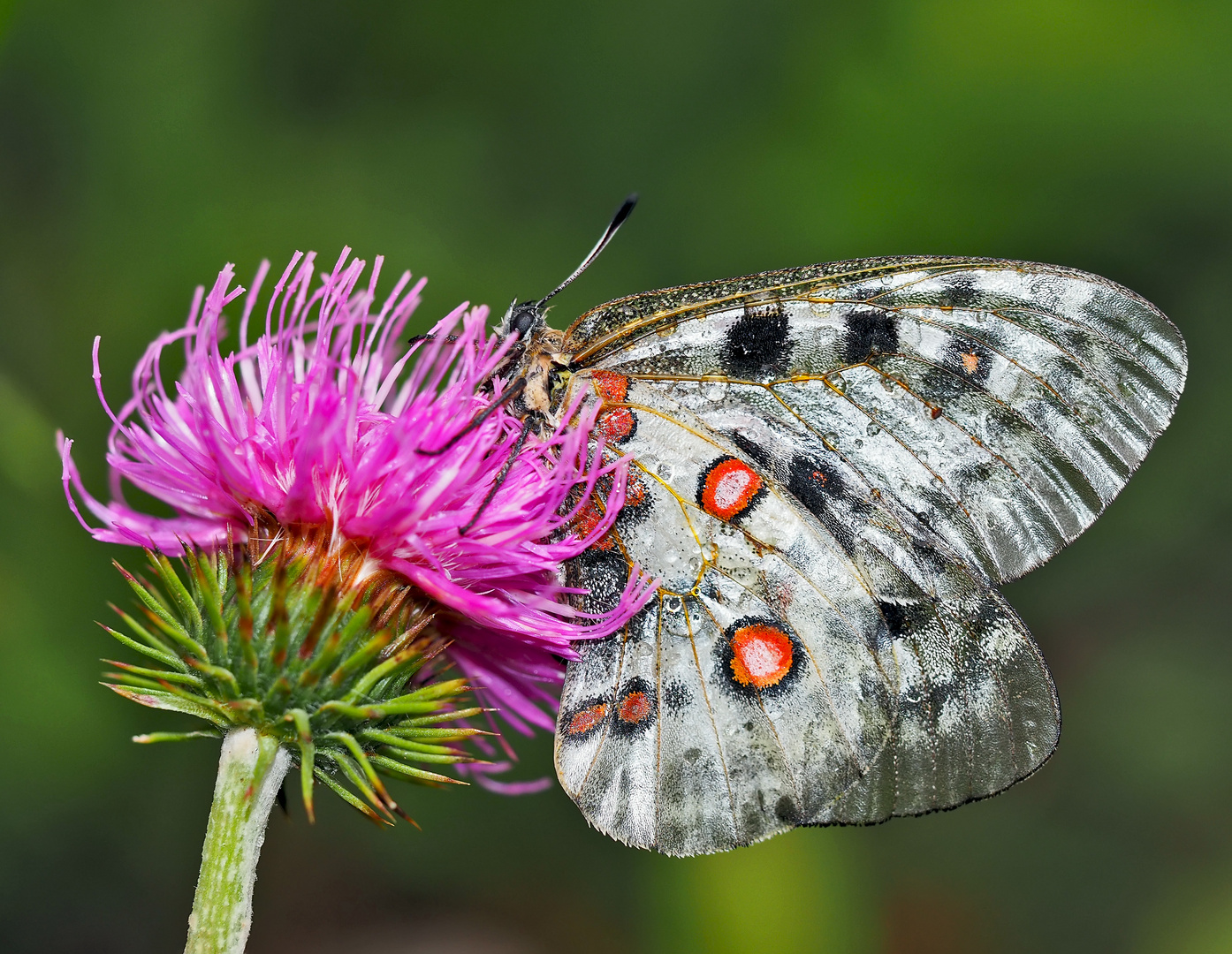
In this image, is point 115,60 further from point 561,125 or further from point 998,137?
point 998,137

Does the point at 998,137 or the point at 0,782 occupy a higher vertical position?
the point at 998,137

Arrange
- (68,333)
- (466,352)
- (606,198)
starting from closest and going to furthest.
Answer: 1. (466,352)
2. (68,333)
3. (606,198)

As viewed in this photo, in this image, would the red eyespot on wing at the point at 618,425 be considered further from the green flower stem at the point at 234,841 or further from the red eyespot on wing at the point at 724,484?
the green flower stem at the point at 234,841

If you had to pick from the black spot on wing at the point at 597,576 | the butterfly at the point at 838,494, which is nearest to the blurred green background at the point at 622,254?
the butterfly at the point at 838,494

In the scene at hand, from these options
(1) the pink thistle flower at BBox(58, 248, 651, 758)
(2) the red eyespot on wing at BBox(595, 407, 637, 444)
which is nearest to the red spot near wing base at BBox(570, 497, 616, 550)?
(1) the pink thistle flower at BBox(58, 248, 651, 758)

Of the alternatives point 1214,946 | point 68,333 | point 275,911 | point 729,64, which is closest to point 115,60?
point 68,333

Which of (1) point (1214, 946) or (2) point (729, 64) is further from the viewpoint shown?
(2) point (729, 64)
